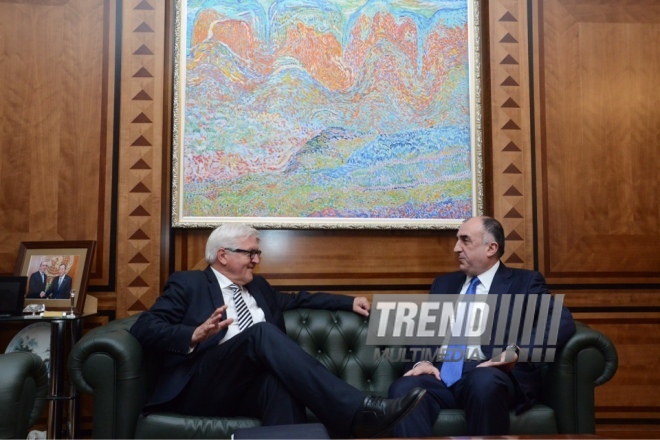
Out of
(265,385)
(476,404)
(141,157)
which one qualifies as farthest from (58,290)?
(476,404)

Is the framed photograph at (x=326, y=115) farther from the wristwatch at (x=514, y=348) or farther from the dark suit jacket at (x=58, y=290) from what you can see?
the wristwatch at (x=514, y=348)

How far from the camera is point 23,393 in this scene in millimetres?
1788

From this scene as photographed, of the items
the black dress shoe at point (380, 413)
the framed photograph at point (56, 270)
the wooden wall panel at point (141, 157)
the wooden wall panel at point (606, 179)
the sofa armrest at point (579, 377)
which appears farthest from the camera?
the wooden wall panel at point (606, 179)

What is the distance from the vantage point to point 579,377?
2475mm

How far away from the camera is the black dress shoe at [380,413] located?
6.70ft

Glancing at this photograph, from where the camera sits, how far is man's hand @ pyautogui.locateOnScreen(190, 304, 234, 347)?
7.67 ft

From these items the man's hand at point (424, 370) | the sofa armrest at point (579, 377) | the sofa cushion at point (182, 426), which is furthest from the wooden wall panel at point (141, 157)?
the sofa armrest at point (579, 377)

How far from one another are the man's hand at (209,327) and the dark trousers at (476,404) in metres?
0.74

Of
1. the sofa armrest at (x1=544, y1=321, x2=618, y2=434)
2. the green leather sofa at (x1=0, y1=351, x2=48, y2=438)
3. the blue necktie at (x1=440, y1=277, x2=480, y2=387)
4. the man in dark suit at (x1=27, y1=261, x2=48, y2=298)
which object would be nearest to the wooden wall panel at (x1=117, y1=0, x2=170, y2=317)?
the man in dark suit at (x1=27, y1=261, x2=48, y2=298)

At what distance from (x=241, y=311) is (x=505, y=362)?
1130 millimetres

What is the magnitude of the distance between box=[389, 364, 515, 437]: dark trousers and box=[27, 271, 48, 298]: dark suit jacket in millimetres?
1836

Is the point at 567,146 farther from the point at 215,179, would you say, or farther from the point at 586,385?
the point at 215,179

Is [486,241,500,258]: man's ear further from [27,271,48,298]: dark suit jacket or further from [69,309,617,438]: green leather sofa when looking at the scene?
[27,271,48,298]: dark suit jacket

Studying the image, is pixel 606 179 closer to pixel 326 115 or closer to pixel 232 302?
pixel 326 115
